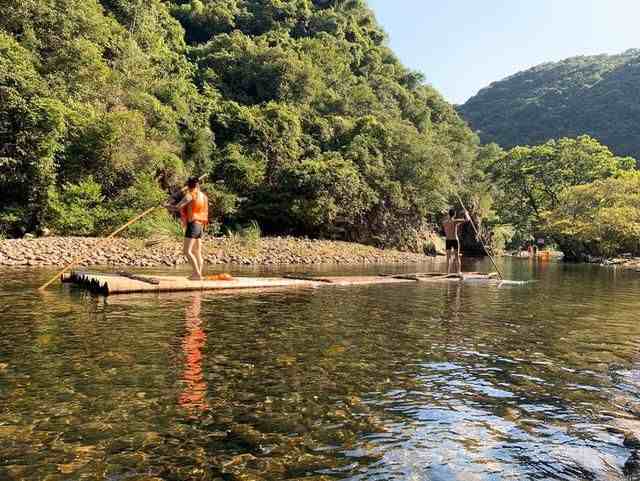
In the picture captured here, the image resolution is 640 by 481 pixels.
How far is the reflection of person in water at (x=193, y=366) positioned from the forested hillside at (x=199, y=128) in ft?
81.7

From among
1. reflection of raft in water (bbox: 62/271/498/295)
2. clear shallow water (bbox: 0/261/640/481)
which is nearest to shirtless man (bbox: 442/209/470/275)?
reflection of raft in water (bbox: 62/271/498/295)

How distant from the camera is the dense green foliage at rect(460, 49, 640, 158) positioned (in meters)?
122

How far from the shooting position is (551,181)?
205 feet

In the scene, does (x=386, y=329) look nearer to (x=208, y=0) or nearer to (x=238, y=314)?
(x=238, y=314)

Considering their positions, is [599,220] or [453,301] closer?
[453,301]

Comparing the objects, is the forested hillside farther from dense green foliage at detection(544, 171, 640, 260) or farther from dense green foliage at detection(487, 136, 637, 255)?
dense green foliage at detection(544, 171, 640, 260)

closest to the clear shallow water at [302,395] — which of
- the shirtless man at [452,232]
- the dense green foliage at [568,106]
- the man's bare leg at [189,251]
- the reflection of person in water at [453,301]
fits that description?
the reflection of person in water at [453,301]

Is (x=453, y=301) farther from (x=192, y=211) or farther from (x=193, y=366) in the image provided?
(x=193, y=366)

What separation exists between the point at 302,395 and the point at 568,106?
154 metres

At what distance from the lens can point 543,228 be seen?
5197 centimetres

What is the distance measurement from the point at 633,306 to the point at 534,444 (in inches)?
464

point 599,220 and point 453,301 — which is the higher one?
point 599,220

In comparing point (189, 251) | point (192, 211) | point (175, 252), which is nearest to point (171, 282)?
point (189, 251)

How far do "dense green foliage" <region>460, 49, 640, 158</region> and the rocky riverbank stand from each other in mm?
97548
